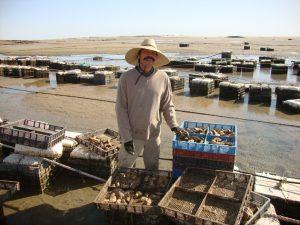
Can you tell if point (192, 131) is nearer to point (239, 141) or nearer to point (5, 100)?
point (239, 141)

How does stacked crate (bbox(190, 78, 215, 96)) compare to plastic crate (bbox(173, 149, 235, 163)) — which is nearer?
plastic crate (bbox(173, 149, 235, 163))

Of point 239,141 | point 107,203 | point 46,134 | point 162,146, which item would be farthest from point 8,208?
point 239,141

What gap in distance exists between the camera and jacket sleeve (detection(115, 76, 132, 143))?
14.3 ft

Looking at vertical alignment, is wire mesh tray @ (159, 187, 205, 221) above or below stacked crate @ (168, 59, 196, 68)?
above

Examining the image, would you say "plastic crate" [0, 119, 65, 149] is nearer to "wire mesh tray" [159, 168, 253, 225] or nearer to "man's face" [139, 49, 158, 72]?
"man's face" [139, 49, 158, 72]

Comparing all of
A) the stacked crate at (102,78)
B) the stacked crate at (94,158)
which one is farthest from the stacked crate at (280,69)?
the stacked crate at (94,158)

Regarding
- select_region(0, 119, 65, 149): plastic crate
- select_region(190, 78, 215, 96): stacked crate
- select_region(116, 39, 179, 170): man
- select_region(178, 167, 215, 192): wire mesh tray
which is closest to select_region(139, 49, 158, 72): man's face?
select_region(116, 39, 179, 170): man

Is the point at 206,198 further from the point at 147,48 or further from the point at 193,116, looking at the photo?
the point at 193,116

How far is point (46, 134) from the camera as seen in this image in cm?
584

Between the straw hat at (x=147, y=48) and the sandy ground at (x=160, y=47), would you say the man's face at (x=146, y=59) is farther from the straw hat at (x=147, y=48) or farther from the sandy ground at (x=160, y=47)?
the sandy ground at (x=160, y=47)

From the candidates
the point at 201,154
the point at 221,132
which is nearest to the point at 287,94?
the point at 221,132

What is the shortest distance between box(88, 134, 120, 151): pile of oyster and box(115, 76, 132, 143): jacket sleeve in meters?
1.48

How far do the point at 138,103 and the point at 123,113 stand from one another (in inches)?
9.8

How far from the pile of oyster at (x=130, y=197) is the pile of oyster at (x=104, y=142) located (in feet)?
4.85
